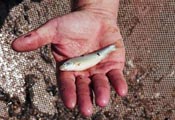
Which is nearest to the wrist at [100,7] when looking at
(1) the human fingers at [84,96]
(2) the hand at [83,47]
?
(2) the hand at [83,47]

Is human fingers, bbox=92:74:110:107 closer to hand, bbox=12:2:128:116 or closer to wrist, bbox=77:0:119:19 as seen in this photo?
hand, bbox=12:2:128:116

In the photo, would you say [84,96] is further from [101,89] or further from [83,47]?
[83,47]

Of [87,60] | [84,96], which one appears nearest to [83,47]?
[87,60]

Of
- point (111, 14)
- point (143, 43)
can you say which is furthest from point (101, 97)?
point (143, 43)

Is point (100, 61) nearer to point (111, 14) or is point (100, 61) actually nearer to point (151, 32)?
point (111, 14)

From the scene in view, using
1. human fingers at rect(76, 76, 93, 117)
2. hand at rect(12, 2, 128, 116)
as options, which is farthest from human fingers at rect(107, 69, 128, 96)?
human fingers at rect(76, 76, 93, 117)
